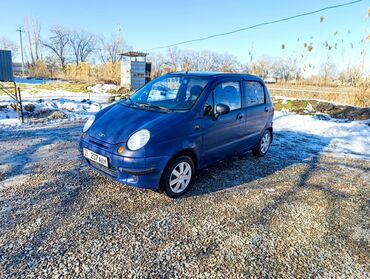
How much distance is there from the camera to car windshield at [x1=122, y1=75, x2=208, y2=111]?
148 inches

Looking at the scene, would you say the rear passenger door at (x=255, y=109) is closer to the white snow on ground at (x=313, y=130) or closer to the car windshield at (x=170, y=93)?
the car windshield at (x=170, y=93)

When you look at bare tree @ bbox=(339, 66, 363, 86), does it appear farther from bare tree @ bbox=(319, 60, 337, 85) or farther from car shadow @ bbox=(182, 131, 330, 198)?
car shadow @ bbox=(182, 131, 330, 198)

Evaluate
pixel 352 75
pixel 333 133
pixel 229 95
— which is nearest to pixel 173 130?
pixel 229 95

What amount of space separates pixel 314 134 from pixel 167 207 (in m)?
6.35

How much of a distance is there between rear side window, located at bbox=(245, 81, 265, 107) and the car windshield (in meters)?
1.11

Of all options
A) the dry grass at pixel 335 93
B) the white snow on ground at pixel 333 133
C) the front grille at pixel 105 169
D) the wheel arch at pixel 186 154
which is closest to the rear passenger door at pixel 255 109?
the wheel arch at pixel 186 154

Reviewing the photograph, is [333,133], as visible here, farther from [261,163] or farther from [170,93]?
[170,93]

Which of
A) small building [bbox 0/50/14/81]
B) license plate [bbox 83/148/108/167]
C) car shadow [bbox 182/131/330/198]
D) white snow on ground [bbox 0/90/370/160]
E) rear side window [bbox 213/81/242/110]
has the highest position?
small building [bbox 0/50/14/81]

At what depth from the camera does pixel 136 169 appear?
3.04m

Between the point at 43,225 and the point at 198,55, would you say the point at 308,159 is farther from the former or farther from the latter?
the point at 198,55

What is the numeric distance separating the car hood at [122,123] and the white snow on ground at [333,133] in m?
4.94

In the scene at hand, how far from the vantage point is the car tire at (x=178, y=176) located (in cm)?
330

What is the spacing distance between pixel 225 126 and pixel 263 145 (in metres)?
1.78

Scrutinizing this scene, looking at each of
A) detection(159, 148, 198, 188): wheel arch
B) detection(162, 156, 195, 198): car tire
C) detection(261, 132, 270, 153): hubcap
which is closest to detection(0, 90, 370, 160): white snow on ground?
detection(261, 132, 270, 153): hubcap
